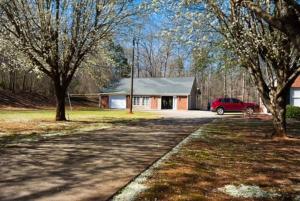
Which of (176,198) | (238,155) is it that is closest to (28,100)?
(238,155)

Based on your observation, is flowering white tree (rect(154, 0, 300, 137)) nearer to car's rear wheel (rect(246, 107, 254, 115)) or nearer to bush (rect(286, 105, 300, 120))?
bush (rect(286, 105, 300, 120))

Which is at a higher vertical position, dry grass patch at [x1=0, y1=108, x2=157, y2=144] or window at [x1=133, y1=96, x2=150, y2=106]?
window at [x1=133, y1=96, x2=150, y2=106]

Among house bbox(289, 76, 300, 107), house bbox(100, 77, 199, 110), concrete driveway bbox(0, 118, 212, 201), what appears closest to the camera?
concrete driveway bbox(0, 118, 212, 201)

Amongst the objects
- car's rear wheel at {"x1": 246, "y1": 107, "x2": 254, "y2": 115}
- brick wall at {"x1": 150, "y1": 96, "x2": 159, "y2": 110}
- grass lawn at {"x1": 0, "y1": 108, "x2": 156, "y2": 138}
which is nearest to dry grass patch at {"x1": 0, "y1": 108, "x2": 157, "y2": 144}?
grass lawn at {"x1": 0, "y1": 108, "x2": 156, "y2": 138}

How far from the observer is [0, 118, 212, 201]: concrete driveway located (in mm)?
7295

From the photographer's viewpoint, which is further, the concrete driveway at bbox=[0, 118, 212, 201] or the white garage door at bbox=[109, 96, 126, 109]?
the white garage door at bbox=[109, 96, 126, 109]

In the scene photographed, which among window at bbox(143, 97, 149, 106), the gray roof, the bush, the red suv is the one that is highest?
the gray roof

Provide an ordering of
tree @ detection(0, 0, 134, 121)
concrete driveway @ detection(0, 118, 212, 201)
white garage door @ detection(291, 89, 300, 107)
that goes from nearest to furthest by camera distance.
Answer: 1. concrete driveway @ detection(0, 118, 212, 201)
2. tree @ detection(0, 0, 134, 121)
3. white garage door @ detection(291, 89, 300, 107)

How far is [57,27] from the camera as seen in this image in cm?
2322

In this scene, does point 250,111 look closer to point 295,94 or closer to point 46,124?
point 295,94

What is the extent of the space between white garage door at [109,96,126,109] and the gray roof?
0.89 meters

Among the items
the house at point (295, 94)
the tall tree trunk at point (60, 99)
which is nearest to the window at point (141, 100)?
the house at point (295, 94)

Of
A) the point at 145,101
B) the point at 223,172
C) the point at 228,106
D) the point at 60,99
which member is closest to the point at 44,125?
the point at 60,99

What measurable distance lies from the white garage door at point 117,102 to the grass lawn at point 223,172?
50.3 metres
